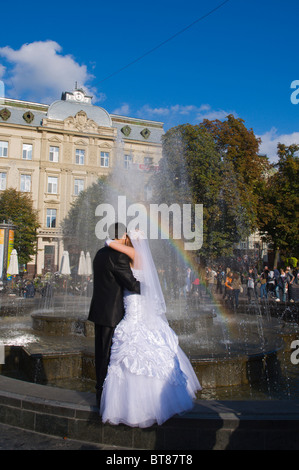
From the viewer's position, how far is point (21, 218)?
129 feet

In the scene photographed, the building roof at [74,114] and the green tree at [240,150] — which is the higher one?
the building roof at [74,114]

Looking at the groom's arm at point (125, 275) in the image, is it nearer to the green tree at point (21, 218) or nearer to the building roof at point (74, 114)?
the green tree at point (21, 218)

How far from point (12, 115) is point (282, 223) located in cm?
3172

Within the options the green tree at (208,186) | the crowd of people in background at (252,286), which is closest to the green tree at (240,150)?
the green tree at (208,186)

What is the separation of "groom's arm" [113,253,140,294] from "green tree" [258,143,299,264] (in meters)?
32.5

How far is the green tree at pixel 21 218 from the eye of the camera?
3903cm

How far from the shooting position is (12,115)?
46.4m

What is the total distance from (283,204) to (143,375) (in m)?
36.1

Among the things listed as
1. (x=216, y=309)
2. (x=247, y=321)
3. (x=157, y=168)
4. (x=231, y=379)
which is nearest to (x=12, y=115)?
(x=157, y=168)

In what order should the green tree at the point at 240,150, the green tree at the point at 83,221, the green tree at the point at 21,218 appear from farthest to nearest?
the green tree at the point at 21,218, the green tree at the point at 83,221, the green tree at the point at 240,150

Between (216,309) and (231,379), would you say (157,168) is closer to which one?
(216,309)

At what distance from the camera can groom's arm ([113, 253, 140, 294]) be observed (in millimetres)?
4223

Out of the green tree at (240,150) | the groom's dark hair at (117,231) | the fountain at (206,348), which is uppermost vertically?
the green tree at (240,150)

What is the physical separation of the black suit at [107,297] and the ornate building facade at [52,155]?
132 ft
